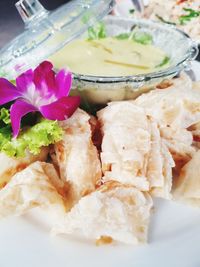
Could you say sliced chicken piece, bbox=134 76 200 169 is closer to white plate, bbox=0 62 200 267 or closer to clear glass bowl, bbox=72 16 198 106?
clear glass bowl, bbox=72 16 198 106

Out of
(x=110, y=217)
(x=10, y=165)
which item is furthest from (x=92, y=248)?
(x=10, y=165)

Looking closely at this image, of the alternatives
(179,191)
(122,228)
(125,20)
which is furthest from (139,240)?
(125,20)

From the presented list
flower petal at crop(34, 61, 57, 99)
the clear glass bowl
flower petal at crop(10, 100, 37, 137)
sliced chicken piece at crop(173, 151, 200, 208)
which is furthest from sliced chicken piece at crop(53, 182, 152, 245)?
the clear glass bowl

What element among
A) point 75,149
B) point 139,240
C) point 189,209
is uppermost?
point 75,149

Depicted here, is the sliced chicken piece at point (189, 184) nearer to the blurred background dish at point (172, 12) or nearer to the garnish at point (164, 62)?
the garnish at point (164, 62)

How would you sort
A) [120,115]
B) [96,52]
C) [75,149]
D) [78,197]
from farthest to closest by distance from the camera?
[96,52] → [120,115] → [75,149] → [78,197]

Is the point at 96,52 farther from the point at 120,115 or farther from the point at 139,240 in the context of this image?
the point at 139,240
